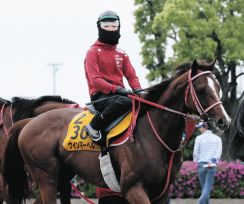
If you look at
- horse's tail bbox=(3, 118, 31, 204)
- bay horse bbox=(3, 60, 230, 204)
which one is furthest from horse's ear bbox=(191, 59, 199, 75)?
horse's tail bbox=(3, 118, 31, 204)

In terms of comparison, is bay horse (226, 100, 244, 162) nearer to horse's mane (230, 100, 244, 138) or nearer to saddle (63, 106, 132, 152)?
horse's mane (230, 100, 244, 138)

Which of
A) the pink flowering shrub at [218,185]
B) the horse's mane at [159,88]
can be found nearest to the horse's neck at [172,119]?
the horse's mane at [159,88]

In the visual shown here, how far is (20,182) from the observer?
1022cm

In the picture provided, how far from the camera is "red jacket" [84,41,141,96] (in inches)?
354

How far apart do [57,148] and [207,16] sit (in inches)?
Answer: 1228

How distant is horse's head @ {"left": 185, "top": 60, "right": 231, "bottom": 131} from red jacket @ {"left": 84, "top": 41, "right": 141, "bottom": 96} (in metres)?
1.08

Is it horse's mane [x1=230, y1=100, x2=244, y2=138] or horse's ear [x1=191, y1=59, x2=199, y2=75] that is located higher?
horse's ear [x1=191, y1=59, x2=199, y2=75]

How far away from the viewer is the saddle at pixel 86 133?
8.83 meters

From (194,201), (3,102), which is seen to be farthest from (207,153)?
(3,102)

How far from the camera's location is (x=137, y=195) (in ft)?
27.4

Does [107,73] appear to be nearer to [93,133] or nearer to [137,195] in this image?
[93,133]

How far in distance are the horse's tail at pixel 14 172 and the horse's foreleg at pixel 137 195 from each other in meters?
2.21

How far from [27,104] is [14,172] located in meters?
2.12

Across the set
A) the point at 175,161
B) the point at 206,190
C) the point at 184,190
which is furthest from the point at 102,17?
the point at 184,190
